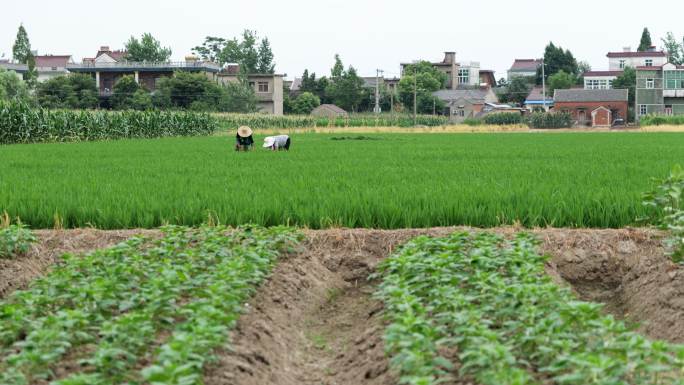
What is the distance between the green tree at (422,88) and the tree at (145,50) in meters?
30.4

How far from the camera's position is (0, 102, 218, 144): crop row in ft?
108

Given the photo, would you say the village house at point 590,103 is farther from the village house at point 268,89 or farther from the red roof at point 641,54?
the red roof at point 641,54

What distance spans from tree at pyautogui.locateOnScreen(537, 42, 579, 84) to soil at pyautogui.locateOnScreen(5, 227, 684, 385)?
114m

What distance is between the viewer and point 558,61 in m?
120

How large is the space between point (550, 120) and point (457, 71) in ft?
182

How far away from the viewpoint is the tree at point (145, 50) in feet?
352

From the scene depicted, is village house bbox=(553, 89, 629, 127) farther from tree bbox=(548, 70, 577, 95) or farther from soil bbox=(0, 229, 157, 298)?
soil bbox=(0, 229, 157, 298)

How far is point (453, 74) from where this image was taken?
121m

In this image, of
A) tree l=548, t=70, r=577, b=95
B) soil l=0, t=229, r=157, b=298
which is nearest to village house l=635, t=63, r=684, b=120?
tree l=548, t=70, r=577, b=95

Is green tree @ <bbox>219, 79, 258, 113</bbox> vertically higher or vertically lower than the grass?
higher

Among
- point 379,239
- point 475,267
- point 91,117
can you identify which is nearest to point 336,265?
point 379,239

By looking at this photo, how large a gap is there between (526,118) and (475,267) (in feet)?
228

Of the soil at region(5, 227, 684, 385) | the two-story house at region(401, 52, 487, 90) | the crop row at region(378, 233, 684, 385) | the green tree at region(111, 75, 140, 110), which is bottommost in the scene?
the soil at region(5, 227, 684, 385)

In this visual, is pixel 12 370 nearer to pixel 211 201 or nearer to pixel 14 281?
pixel 14 281
